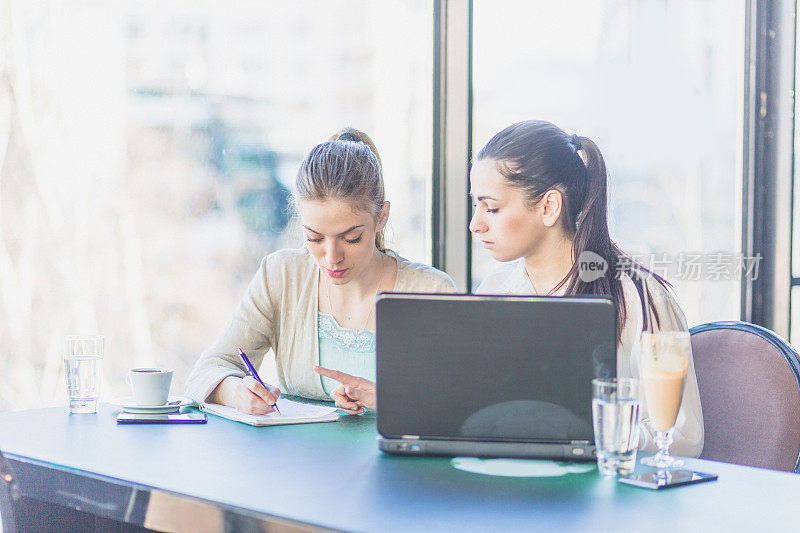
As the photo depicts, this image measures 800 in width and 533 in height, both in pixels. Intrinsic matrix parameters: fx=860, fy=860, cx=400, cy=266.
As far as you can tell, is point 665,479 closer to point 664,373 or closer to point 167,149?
point 664,373

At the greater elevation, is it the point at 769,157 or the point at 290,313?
the point at 769,157

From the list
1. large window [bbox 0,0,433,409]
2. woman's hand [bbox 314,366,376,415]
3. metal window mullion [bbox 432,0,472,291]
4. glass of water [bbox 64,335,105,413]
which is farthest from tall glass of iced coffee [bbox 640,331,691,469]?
metal window mullion [bbox 432,0,472,291]

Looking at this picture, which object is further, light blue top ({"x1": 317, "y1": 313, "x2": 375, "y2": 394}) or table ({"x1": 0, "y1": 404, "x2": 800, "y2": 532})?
light blue top ({"x1": 317, "y1": 313, "x2": 375, "y2": 394})

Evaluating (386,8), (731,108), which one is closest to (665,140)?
(731,108)

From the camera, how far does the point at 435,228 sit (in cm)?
295

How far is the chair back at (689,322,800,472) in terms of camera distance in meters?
1.57

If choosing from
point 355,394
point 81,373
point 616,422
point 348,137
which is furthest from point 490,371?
point 348,137

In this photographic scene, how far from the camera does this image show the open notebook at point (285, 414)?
146 centimetres

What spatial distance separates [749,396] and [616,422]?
26.2 inches

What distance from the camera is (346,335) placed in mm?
1972

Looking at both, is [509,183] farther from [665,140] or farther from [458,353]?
[665,140]

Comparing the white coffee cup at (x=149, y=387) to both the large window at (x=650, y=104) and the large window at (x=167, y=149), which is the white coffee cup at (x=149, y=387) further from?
the large window at (x=650, y=104)

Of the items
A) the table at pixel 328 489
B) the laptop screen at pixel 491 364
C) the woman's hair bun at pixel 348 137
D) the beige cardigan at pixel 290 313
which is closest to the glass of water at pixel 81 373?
the table at pixel 328 489

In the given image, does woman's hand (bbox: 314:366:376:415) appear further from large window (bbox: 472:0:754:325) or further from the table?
large window (bbox: 472:0:754:325)
